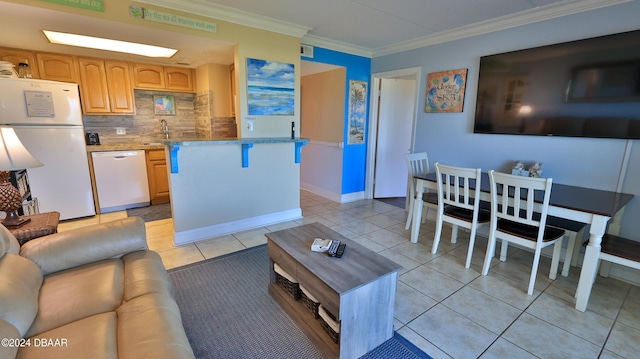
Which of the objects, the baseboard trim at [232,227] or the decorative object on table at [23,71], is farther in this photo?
the decorative object on table at [23,71]

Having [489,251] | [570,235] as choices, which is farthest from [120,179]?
[570,235]

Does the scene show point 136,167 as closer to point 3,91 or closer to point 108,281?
point 3,91

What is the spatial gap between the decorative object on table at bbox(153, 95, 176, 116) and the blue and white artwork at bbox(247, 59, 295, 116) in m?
2.18

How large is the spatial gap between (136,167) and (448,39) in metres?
4.48

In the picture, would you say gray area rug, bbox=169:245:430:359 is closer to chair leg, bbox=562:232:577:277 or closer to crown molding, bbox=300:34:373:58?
chair leg, bbox=562:232:577:277

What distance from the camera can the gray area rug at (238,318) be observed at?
1616 mm

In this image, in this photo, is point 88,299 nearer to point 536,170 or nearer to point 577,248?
point 536,170

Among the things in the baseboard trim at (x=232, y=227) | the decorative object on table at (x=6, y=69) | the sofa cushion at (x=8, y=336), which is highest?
the decorative object on table at (x=6, y=69)

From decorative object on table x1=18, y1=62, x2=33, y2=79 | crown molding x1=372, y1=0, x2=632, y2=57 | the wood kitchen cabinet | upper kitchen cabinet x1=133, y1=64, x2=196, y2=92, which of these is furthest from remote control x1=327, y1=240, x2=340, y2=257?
decorative object on table x1=18, y1=62, x2=33, y2=79

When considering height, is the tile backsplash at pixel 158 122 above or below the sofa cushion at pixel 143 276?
A: above

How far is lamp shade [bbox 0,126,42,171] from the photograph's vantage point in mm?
1721

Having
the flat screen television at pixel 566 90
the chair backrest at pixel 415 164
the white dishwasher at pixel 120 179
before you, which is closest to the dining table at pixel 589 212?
the flat screen television at pixel 566 90

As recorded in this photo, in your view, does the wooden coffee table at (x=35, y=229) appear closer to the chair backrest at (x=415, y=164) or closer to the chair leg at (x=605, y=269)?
the chair backrest at (x=415, y=164)

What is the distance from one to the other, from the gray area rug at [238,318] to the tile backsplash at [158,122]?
2488 mm
